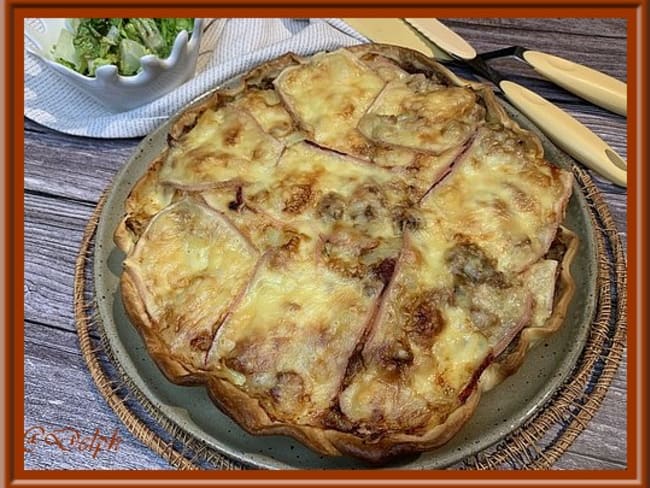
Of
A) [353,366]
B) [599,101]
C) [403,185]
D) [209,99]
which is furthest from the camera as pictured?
[599,101]

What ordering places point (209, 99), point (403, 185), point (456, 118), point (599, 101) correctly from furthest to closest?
1. point (599, 101)
2. point (209, 99)
3. point (456, 118)
4. point (403, 185)

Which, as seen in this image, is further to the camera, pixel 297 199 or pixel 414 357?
pixel 297 199

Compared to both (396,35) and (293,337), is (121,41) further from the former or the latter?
(293,337)

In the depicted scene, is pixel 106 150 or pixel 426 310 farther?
pixel 106 150

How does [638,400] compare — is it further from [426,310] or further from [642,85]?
[642,85]

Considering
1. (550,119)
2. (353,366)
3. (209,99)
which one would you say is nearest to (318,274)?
(353,366)

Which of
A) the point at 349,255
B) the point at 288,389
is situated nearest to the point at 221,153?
the point at 349,255

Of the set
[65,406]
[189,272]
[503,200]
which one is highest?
[503,200]

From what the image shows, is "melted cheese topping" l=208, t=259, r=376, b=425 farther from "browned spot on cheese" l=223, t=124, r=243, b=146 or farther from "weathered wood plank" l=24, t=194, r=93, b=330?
"weathered wood plank" l=24, t=194, r=93, b=330

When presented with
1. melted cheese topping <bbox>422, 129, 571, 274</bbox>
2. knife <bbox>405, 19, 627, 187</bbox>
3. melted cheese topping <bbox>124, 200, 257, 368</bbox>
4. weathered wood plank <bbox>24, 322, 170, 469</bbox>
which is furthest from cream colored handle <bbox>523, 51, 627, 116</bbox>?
weathered wood plank <bbox>24, 322, 170, 469</bbox>
